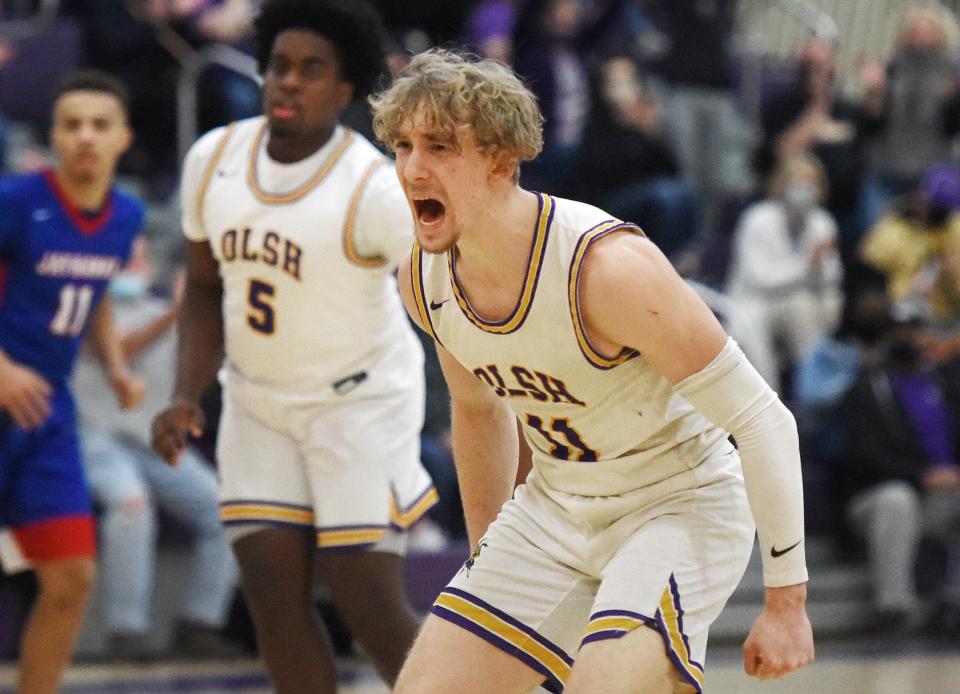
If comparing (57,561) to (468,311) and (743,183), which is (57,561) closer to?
(468,311)

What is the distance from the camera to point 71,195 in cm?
569

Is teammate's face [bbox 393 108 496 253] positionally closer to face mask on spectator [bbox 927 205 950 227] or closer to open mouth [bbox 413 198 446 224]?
open mouth [bbox 413 198 446 224]

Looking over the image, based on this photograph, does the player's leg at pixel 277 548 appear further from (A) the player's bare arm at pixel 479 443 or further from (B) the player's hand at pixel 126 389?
(B) the player's hand at pixel 126 389

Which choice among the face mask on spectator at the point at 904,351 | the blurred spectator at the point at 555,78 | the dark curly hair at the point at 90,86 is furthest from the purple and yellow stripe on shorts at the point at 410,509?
the blurred spectator at the point at 555,78

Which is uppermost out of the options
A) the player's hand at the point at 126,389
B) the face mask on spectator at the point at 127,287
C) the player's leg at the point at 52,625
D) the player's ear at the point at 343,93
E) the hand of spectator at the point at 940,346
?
the player's ear at the point at 343,93

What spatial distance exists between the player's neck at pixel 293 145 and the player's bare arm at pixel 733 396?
1623mm

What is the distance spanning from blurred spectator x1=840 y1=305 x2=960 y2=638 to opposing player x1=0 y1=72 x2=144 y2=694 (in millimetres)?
4594

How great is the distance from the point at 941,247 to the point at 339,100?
6.52m

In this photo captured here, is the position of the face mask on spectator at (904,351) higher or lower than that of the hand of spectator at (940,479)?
higher

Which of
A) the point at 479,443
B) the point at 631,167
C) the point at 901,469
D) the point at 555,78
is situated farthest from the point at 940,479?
the point at 479,443

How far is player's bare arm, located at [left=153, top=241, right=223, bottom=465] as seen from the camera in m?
4.74

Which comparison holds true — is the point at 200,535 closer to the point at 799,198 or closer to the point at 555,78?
the point at 799,198

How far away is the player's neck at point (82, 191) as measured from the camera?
5680 millimetres

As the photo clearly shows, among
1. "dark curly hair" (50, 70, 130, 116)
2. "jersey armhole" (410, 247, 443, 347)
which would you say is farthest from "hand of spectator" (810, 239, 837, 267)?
"jersey armhole" (410, 247, 443, 347)
